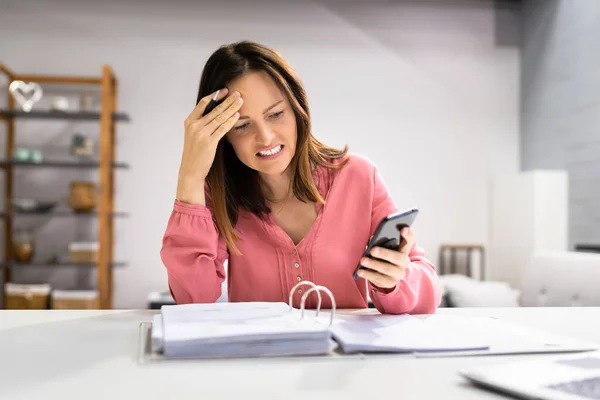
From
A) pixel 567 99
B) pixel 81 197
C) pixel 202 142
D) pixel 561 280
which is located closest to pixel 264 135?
pixel 202 142

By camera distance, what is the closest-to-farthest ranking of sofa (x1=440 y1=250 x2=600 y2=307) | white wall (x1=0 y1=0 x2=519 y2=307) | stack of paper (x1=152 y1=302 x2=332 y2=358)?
stack of paper (x1=152 y1=302 x2=332 y2=358) → sofa (x1=440 y1=250 x2=600 y2=307) → white wall (x1=0 y1=0 x2=519 y2=307)

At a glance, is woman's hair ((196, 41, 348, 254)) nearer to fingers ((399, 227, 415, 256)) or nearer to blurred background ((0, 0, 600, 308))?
fingers ((399, 227, 415, 256))

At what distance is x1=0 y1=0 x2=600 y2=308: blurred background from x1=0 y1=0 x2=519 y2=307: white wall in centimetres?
1

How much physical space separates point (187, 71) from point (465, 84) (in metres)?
2.39

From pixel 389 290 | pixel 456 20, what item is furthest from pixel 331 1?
pixel 389 290

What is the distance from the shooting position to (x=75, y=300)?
399 centimetres

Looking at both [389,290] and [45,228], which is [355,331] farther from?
[45,228]

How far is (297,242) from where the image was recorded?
4.75ft

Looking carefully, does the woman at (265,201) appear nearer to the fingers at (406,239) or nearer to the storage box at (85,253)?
the fingers at (406,239)

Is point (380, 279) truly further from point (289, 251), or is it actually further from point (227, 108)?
point (227, 108)

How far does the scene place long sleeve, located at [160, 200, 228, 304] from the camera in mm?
1259

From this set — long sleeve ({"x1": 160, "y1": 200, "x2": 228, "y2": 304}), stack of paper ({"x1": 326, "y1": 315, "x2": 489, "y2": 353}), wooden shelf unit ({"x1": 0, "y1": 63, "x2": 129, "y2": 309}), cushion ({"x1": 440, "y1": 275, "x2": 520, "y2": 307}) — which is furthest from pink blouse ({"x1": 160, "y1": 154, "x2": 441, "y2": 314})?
wooden shelf unit ({"x1": 0, "y1": 63, "x2": 129, "y2": 309})

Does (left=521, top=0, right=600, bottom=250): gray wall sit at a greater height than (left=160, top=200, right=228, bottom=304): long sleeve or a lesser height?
greater

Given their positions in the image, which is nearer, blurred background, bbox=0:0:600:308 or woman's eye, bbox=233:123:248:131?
woman's eye, bbox=233:123:248:131
